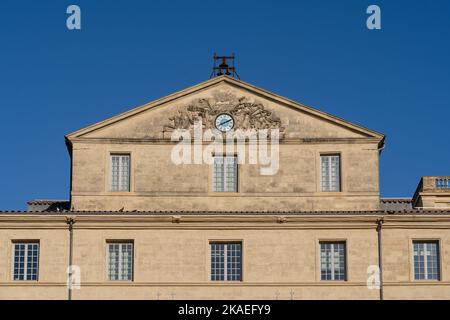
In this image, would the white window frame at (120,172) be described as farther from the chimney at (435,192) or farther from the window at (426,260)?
the chimney at (435,192)

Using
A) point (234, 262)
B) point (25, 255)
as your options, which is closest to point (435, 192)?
point (234, 262)

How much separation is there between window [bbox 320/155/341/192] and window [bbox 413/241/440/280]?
4.46 meters

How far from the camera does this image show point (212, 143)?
58.3 meters

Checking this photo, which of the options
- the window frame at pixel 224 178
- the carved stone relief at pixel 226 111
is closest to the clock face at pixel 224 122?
the carved stone relief at pixel 226 111

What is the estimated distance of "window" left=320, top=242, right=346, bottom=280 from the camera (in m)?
56.0

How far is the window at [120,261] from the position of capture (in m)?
56.1

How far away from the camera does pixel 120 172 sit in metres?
58.1

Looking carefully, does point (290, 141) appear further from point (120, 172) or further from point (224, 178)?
point (120, 172)

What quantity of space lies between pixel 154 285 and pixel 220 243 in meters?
3.47

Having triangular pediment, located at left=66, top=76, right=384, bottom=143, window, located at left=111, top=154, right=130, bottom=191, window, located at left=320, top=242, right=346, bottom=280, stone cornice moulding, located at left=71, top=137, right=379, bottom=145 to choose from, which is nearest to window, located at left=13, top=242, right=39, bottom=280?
window, located at left=111, top=154, right=130, bottom=191

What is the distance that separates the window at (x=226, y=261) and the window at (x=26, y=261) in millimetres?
7752

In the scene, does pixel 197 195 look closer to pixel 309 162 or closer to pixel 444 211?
pixel 309 162

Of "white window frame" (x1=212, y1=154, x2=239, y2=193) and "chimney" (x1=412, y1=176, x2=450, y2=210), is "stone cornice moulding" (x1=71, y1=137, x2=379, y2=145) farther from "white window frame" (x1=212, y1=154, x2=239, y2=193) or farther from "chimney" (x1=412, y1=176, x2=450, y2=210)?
"chimney" (x1=412, y1=176, x2=450, y2=210)
